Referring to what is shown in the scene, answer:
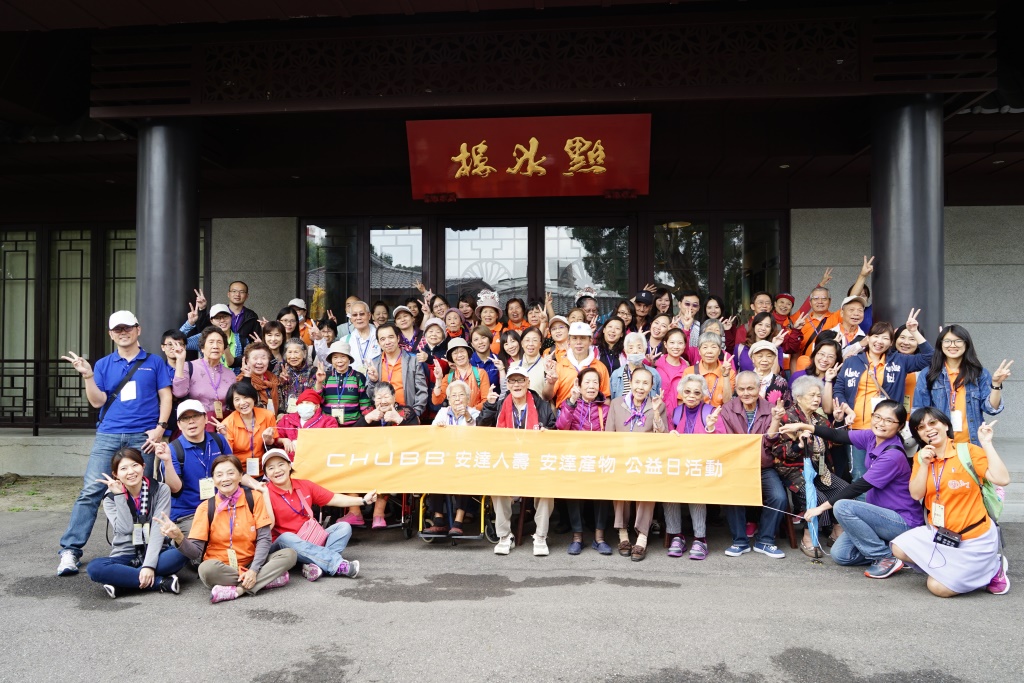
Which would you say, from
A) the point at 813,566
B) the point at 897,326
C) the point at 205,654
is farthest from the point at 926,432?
the point at 205,654

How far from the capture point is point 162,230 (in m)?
7.01

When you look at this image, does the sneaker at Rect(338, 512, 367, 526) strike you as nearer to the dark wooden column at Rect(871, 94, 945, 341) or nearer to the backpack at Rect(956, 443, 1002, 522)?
the backpack at Rect(956, 443, 1002, 522)

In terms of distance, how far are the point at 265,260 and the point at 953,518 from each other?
878 centimetres

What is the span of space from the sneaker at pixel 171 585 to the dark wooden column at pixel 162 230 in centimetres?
300

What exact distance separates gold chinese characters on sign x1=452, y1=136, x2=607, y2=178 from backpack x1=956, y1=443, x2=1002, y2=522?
4.59 m

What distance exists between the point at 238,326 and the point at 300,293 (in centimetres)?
253

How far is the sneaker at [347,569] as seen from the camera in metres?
5.00

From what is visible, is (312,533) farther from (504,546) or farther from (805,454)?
(805,454)

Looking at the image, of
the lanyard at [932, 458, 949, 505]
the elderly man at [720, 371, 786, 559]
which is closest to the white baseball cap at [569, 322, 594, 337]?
the elderly man at [720, 371, 786, 559]

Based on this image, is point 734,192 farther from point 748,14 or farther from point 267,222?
point 267,222

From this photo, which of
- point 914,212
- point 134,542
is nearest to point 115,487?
point 134,542

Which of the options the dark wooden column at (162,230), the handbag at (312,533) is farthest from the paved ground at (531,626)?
the dark wooden column at (162,230)

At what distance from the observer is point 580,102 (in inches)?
268

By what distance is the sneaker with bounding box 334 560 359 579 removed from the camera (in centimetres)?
500
